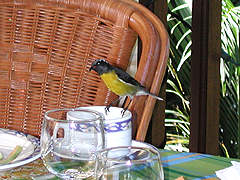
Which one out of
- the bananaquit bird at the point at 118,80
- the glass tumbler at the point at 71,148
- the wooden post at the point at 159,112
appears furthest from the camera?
the wooden post at the point at 159,112

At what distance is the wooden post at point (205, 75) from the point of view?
1.48 m

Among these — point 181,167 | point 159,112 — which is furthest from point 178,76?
point 181,167

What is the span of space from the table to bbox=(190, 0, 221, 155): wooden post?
Result: 0.82 meters

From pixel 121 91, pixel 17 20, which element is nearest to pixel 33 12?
pixel 17 20

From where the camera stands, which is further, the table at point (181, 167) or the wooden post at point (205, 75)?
the wooden post at point (205, 75)

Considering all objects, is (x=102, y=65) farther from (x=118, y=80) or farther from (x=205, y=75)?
(x=205, y=75)

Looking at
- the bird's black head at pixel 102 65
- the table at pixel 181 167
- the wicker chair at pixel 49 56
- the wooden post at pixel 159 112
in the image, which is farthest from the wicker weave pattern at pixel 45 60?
the wooden post at pixel 159 112


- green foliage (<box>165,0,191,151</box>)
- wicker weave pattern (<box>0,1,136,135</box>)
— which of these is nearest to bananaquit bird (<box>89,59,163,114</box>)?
wicker weave pattern (<box>0,1,136,135</box>)

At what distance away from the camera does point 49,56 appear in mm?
1095

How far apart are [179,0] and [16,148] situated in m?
1.23

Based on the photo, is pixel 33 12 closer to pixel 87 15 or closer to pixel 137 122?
pixel 87 15

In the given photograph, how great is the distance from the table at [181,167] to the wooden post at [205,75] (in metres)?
0.82

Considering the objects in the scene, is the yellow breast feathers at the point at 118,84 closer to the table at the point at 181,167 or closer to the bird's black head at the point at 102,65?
the bird's black head at the point at 102,65

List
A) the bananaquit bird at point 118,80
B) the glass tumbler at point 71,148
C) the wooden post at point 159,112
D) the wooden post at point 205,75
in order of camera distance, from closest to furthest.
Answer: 1. the glass tumbler at point 71,148
2. the bananaquit bird at point 118,80
3. the wooden post at point 205,75
4. the wooden post at point 159,112
